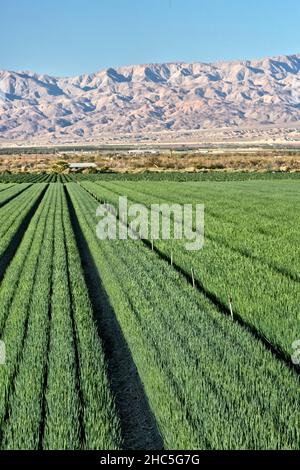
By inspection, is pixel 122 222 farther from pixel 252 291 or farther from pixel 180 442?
pixel 180 442

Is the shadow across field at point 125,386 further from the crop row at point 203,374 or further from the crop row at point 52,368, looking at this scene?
the crop row at point 52,368

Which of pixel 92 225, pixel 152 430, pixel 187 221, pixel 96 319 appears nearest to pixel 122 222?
pixel 92 225

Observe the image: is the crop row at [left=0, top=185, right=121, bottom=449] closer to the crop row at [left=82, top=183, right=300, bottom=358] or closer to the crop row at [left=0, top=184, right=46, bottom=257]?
the crop row at [left=82, top=183, right=300, bottom=358]

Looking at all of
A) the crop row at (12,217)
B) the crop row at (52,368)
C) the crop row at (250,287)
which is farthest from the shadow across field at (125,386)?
the crop row at (12,217)

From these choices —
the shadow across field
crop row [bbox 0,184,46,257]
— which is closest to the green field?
the shadow across field

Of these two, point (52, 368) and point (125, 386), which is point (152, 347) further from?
point (52, 368)

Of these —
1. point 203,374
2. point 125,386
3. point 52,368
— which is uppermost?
point 203,374

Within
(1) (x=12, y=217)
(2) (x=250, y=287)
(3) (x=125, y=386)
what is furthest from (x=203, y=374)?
(1) (x=12, y=217)
